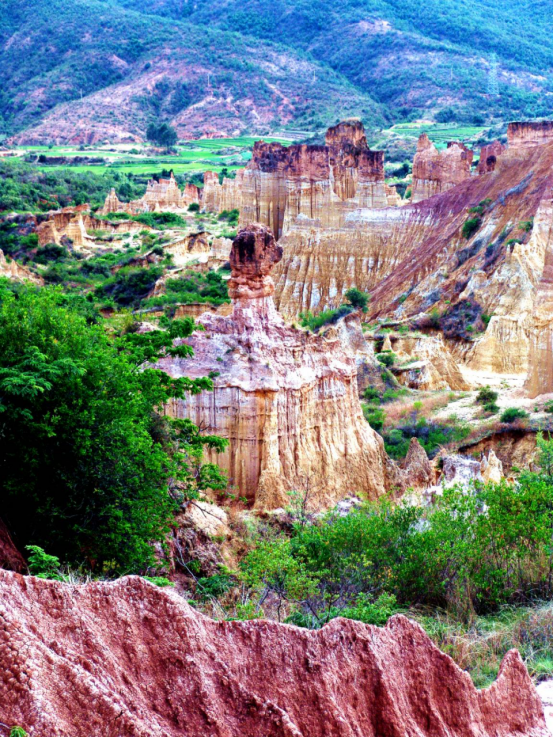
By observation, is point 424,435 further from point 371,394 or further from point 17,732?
point 17,732

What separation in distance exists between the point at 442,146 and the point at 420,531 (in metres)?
111

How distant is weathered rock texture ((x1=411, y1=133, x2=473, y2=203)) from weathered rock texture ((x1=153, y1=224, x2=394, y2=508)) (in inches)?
2117

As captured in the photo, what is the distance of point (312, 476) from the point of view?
2170cm

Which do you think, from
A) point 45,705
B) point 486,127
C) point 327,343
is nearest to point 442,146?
point 486,127

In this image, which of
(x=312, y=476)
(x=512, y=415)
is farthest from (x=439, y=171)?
(x=312, y=476)

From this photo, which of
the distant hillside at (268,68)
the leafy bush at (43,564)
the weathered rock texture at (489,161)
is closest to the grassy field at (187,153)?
the distant hillside at (268,68)

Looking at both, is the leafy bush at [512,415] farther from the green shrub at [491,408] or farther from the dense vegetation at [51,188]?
the dense vegetation at [51,188]

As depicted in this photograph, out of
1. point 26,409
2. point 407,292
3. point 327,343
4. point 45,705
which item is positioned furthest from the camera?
point 407,292

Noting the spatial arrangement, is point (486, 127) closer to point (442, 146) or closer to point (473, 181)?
point (442, 146)

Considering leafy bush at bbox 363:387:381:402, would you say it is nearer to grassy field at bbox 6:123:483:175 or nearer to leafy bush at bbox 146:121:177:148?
grassy field at bbox 6:123:483:175

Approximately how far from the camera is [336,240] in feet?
219

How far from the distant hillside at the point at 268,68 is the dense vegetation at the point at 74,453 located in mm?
132334

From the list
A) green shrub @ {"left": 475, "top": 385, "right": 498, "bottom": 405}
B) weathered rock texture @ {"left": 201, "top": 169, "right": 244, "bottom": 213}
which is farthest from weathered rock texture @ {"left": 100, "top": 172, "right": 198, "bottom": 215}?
green shrub @ {"left": 475, "top": 385, "right": 498, "bottom": 405}

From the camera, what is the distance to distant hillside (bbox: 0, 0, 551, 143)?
5979 inches
